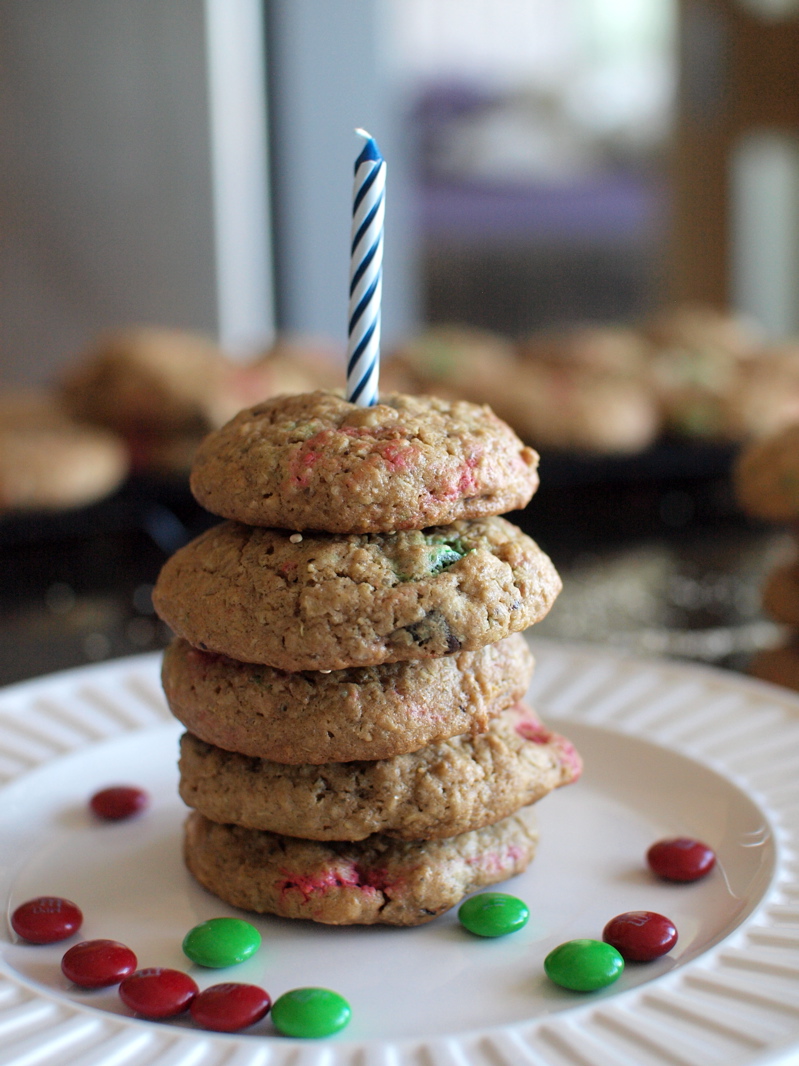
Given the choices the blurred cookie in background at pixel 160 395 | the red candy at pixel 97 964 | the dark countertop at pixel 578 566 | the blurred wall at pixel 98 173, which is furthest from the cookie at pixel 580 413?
the blurred wall at pixel 98 173

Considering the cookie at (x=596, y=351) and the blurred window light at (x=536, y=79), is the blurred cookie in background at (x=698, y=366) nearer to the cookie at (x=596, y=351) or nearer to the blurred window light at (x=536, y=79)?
the cookie at (x=596, y=351)

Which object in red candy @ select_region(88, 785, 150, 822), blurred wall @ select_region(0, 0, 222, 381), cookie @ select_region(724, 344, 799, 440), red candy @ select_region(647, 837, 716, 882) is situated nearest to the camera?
red candy @ select_region(647, 837, 716, 882)

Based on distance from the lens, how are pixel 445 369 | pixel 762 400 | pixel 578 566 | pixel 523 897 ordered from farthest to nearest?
pixel 445 369, pixel 762 400, pixel 578 566, pixel 523 897

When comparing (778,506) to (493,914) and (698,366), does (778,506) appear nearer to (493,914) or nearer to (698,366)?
(493,914)

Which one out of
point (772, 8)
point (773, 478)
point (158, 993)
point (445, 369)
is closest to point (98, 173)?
point (445, 369)

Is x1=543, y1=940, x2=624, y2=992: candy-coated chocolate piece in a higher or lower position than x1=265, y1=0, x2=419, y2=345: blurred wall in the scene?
lower

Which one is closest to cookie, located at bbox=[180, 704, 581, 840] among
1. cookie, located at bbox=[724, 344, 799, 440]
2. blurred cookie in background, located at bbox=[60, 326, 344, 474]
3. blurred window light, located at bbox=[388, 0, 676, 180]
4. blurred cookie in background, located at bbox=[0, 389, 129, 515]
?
blurred cookie in background, located at bbox=[0, 389, 129, 515]

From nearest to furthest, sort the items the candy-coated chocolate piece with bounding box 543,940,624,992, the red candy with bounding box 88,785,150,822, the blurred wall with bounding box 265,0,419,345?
the candy-coated chocolate piece with bounding box 543,940,624,992 < the red candy with bounding box 88,785,150,822 < the blurred wall with bounding box 265,0,419,345

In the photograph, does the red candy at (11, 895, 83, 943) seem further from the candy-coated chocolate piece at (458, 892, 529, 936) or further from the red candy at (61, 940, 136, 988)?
the candy-coated chocolate piece at (458, 892, 529, 936)
